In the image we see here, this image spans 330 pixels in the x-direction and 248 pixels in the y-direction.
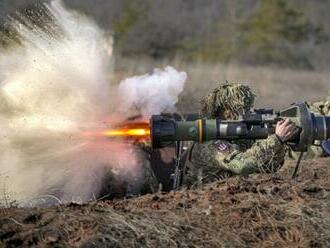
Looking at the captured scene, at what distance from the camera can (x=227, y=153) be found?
22.1ft

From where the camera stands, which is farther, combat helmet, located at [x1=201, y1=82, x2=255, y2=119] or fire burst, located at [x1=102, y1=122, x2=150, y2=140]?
combat helmet, located at [x1=201, y1=82, x2=255, y2=119]

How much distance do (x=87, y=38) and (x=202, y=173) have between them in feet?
14.6

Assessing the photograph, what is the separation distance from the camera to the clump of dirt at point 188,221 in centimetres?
475

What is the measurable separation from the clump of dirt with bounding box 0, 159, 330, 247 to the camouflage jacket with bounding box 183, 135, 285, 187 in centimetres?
70

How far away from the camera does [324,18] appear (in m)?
33.0

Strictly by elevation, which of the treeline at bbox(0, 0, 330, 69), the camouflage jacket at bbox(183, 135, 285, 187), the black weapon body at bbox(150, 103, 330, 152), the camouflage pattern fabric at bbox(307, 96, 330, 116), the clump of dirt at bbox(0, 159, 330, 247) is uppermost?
the treeline at bbox(0, 0, 330, 69)

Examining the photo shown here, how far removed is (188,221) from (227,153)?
70.4 inches

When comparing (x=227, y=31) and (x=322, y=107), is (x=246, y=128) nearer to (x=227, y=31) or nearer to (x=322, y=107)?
(x=322, y=107)

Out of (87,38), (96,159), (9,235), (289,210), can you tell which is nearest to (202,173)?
(96,159)

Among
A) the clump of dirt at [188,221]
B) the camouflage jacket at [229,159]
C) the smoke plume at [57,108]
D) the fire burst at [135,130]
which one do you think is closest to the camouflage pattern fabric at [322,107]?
the smoke plume at [57,108]

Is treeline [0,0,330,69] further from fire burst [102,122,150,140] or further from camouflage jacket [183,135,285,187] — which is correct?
fire burst [102,122,150,140]

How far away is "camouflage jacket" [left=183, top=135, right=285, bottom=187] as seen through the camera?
6383mm

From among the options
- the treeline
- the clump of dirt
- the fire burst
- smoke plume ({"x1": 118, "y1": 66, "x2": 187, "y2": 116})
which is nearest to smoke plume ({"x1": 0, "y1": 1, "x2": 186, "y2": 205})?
smoke plume ({"x1": 118, "y1": 66, "x2": 187, "y2": 116})

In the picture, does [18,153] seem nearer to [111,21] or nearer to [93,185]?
[93,185]
